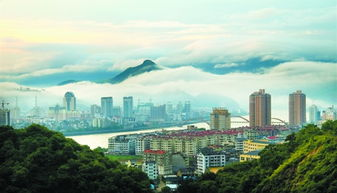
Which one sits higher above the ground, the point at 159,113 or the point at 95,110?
the point at 95,110

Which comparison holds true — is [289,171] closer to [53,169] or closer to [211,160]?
[53,169]

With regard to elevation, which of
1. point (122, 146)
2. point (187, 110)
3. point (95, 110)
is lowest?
point (122, 146)

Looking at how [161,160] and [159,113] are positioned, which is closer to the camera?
[161,160]

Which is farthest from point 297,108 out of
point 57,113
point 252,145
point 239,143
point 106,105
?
point 252,145

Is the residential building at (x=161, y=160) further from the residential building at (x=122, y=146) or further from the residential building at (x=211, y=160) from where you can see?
the residential building at (x=122, y=146)

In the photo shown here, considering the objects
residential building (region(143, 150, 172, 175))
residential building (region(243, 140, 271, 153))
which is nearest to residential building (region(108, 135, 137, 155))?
residential building (region(243, 140, 271, 153))

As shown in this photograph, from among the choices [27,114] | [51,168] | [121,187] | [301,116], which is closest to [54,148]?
[51,168]

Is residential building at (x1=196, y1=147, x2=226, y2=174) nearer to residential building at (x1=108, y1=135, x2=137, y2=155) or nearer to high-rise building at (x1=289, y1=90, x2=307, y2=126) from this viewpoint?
residential building at (x1=108, y1=135, x2=137, y2=155)
